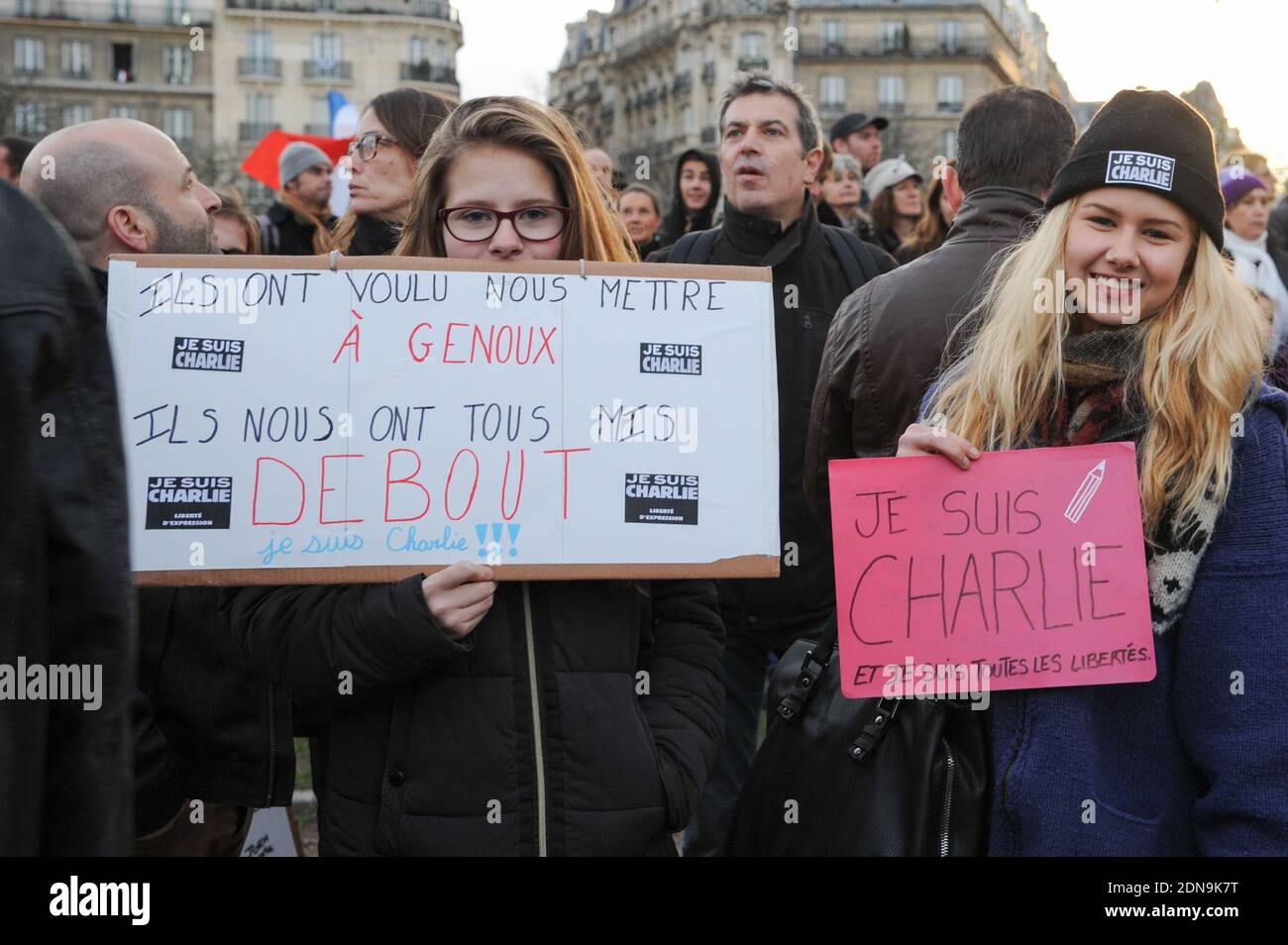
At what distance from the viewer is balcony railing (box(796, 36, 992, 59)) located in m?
71.2

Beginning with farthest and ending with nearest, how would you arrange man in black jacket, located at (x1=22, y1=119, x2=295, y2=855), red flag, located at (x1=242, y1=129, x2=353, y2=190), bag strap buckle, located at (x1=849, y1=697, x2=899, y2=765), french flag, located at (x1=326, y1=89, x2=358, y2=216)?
red flag, located at (x1=242, y1=129, x2=353, y2=190) → french flag, located at (x1=326, y1=89, x2=358, y2=216) → man in black jacket, located at (x1=22, y1=119, x2=295, y2=855) → bag strap buckle, located at (x1=849, y1=697, x2=899, y2=765)

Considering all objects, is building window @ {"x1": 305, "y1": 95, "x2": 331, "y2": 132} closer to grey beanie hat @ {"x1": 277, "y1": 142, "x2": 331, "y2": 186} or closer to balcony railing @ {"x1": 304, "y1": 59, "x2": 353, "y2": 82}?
balcony railing @ {"x1": 304, "y1": 59, "x2": 353, "y2": 82}

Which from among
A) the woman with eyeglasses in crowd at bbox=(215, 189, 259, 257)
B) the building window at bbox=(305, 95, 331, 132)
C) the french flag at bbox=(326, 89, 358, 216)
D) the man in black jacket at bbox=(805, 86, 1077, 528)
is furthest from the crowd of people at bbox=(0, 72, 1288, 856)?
the building window at bbox=(305, 95, 331, 132)

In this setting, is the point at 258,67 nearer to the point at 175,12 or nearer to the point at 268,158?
the point at 175,12

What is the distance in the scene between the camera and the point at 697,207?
762 cm

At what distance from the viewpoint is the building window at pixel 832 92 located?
2815 inches

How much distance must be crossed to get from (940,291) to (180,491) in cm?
200

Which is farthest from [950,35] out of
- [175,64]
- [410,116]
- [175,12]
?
[410,116]

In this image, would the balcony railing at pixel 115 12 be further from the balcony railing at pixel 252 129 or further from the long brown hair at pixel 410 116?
the long brown hair at pixel 410 116

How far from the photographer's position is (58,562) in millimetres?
1439

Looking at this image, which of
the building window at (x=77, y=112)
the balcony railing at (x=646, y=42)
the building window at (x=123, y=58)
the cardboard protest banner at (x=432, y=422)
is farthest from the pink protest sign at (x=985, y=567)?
the balcony railing at (x=646, y=42)

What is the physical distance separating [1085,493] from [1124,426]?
148 millimetres

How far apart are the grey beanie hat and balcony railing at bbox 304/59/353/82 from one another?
56.9m

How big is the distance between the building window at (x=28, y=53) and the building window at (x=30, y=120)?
17453 millimetres
